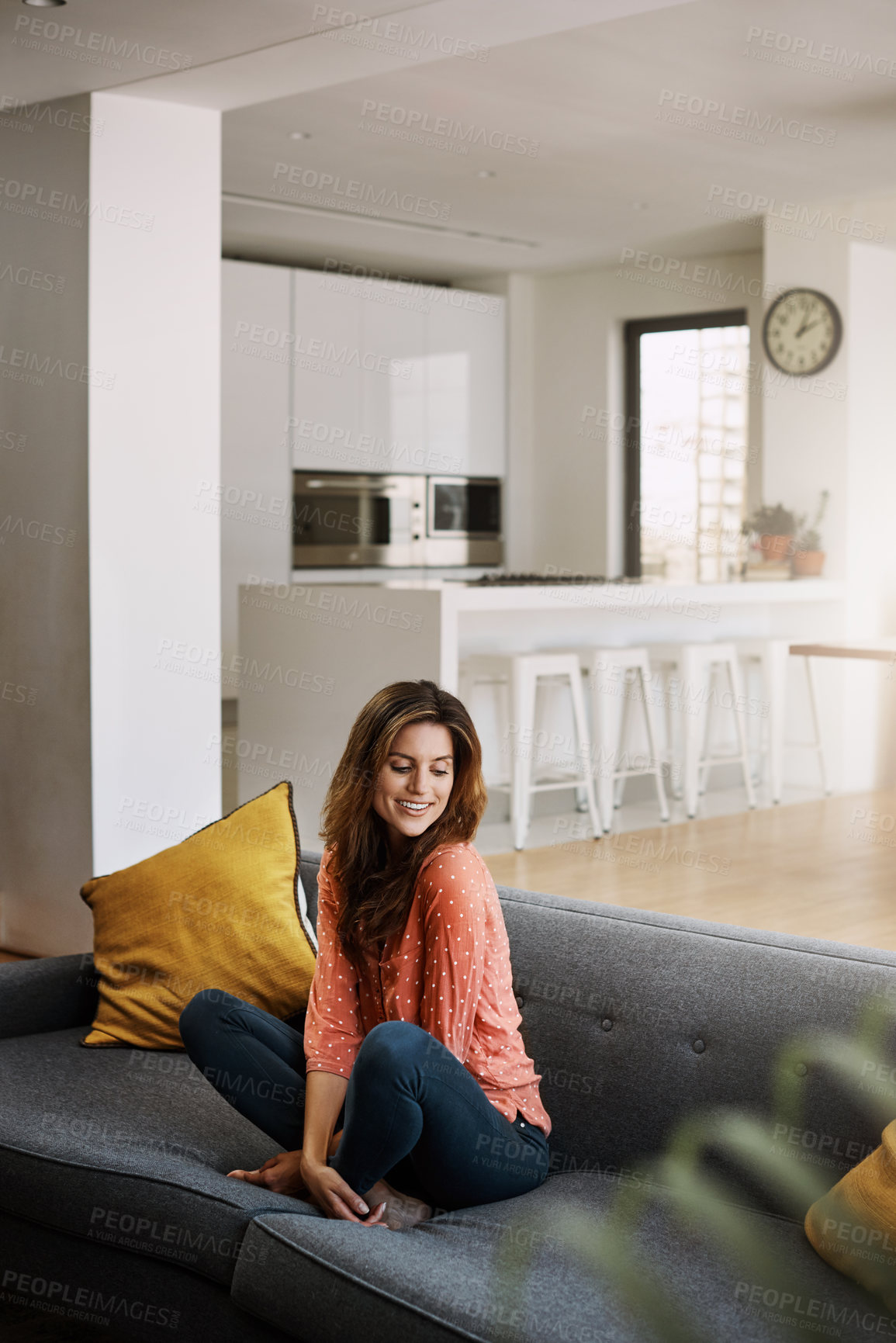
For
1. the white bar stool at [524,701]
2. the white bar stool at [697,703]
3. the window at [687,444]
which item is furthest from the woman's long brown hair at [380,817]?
the window at [687,444]

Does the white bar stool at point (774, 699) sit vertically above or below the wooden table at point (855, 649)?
below

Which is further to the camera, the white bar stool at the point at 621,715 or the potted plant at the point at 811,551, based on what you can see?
the potted plant at the point at 811,551

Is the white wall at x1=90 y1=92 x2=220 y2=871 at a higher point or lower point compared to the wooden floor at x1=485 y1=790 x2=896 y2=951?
higher

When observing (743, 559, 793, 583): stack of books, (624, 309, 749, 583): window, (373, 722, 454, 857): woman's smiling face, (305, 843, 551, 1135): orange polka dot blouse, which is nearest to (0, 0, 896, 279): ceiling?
(624, 309, 749, 583): window

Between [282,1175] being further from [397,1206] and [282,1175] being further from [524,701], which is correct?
[524,701]

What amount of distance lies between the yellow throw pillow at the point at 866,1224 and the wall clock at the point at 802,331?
549 cm

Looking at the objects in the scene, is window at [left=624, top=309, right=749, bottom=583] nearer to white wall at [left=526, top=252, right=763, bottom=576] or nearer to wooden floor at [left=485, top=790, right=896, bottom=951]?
white wall at [left=526, top=252, right=763, bottom=576]

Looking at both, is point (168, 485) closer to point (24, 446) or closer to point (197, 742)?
point (24, 446)

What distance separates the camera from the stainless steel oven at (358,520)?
768 centimetres

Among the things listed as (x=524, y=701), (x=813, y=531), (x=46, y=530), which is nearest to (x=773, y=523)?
(x=813, y=531)

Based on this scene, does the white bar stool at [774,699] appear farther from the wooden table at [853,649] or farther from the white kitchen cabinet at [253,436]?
the white kitchen cabinet at [253,436]

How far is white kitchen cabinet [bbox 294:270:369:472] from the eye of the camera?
7.55m

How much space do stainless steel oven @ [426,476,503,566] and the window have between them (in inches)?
31.4

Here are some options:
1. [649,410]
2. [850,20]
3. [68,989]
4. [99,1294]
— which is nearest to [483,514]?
[649,410]
